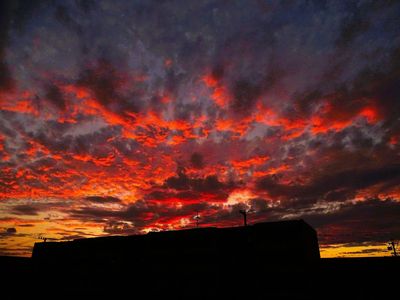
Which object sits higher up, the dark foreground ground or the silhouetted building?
the silhouetted building

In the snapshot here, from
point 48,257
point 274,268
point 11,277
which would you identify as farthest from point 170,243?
point 11,277

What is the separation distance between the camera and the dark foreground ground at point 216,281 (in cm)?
2384

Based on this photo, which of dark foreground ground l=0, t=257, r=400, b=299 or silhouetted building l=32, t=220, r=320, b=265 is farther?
silhouetted building l=32, t=220, r=320, b=265

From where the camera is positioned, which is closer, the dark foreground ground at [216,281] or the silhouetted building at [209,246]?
the dark foreground ground at [216,281]

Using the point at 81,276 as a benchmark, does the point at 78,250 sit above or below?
above

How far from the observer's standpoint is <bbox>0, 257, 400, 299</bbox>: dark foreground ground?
23.8m

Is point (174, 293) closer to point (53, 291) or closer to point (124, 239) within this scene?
point (124, 239)

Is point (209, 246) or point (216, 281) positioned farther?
point (209, 246)

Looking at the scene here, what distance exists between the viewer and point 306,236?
26.5 m

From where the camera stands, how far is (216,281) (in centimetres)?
2447

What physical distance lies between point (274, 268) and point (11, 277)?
95.8 feet

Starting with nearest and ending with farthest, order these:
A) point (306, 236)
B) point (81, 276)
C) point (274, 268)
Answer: point (274, 268) → point (306, 236) → point (81, 276)

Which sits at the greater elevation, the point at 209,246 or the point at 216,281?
the point at 209,246

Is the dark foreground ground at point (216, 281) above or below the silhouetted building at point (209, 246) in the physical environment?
below
